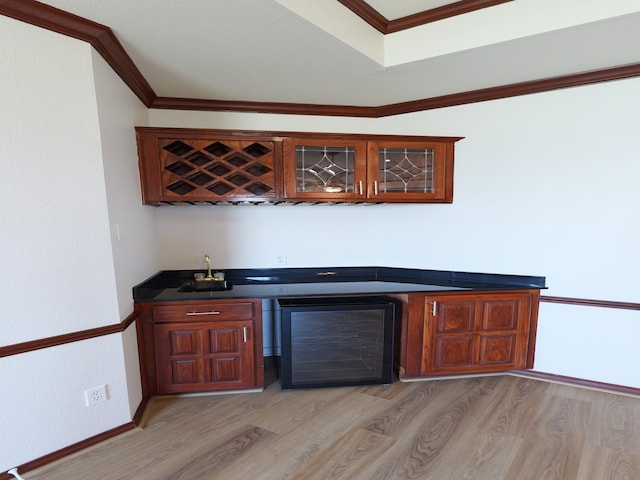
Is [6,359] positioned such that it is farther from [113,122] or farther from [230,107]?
[230,107]

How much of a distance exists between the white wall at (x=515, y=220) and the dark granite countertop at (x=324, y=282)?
0.27ft

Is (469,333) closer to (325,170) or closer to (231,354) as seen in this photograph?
(325,170)

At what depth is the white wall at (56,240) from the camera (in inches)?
60.0

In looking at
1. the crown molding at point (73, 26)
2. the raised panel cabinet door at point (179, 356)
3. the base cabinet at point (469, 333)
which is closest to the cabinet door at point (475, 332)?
the base cabinet at point (469, 333)

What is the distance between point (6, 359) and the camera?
154cm

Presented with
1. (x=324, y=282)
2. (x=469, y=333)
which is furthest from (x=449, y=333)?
(x=324, y=282)

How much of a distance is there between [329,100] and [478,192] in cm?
151

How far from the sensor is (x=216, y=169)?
99.8 inches

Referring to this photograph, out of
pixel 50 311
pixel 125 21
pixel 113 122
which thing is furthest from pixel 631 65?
pixel 50 311

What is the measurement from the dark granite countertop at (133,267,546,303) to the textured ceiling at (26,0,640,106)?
1.54m

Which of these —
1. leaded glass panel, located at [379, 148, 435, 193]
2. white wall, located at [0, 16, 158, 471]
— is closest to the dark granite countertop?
white wall, located at [0, 16, 158, 471]

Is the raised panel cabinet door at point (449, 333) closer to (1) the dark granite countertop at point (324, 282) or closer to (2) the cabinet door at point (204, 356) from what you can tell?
(1) the dark granite countertop at point (324, 282)

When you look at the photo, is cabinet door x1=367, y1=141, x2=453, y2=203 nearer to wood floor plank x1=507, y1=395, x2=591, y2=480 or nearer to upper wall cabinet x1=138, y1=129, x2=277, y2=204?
upper wall cabinet x1=138, y1=129, x2=277, y2=204

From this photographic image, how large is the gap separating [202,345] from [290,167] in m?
1.50
